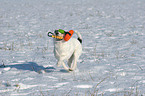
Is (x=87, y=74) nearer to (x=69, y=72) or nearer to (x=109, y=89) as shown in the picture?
(x=69, y=72)

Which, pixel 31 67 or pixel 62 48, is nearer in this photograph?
pixel 62 48

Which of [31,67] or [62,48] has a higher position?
[62,48]

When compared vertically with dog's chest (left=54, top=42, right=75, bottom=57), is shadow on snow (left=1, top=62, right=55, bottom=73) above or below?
below

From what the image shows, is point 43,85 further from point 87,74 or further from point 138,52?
point 138,52

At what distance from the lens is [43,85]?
9.64ft

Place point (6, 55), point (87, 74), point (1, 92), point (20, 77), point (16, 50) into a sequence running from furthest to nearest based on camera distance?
point (16, 50)
point (6, 55)
point (87, 74)
point (20, 77)
point (1, 92)

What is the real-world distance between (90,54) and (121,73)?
1.69m

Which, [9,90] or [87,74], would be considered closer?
[9,90]

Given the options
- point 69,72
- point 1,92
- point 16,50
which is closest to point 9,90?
point 1,92

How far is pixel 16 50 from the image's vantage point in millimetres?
5355

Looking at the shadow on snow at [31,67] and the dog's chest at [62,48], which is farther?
the shadow on snow at [31,67]

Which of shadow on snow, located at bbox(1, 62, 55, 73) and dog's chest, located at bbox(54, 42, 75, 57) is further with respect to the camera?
shadow on snow, located at bbox(1, 62, 55, 73)

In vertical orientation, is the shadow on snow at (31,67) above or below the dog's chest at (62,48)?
below

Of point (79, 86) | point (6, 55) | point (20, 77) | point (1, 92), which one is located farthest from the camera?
point (6, 55)
